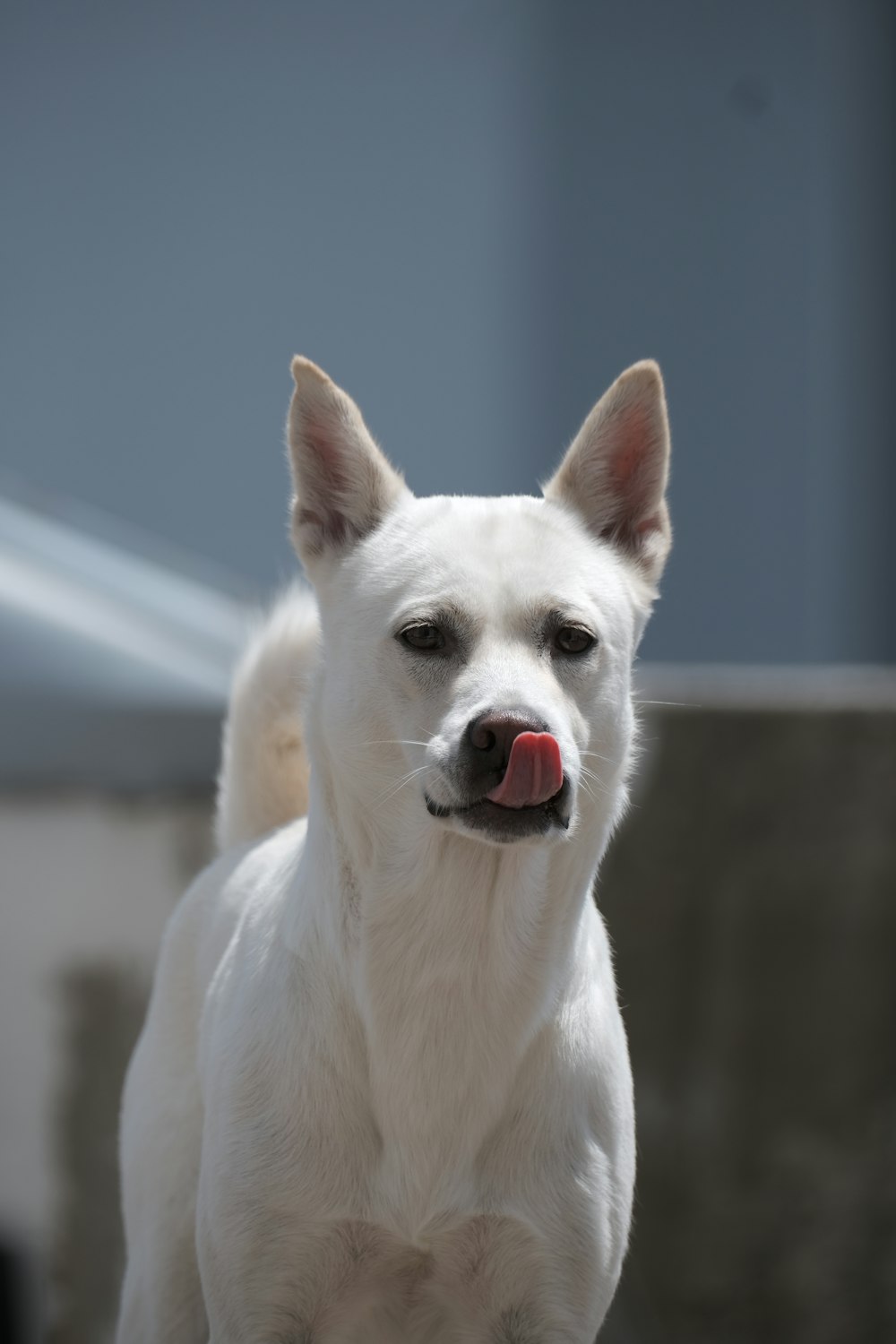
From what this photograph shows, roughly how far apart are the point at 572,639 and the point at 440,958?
500mm

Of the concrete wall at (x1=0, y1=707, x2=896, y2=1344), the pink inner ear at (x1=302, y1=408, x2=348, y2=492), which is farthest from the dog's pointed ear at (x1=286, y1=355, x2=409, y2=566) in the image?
the concrete wall at (x1=0, y1=707, x2=896, y2=1344)

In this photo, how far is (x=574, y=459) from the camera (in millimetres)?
2393

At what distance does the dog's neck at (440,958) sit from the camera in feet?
6.98

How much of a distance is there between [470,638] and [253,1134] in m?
0.78

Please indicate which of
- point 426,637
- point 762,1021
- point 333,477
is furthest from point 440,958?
point 762,1021

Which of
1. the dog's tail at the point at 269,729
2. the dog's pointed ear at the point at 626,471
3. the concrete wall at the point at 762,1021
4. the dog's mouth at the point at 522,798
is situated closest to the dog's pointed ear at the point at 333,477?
the dog's pointed ear at the point at 626,471

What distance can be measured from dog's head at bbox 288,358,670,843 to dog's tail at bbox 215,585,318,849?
47 centimetres

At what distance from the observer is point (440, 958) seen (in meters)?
2.17

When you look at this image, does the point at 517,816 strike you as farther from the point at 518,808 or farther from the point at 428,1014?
the point at 428,1014

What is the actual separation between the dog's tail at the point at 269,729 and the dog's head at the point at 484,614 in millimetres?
469

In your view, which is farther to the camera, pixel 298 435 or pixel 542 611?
pixel 298 435

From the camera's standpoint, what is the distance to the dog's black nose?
1872 mm

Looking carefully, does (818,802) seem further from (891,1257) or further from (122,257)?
(122,257)

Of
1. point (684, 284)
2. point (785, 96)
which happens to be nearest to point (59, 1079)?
point (684, 284)
